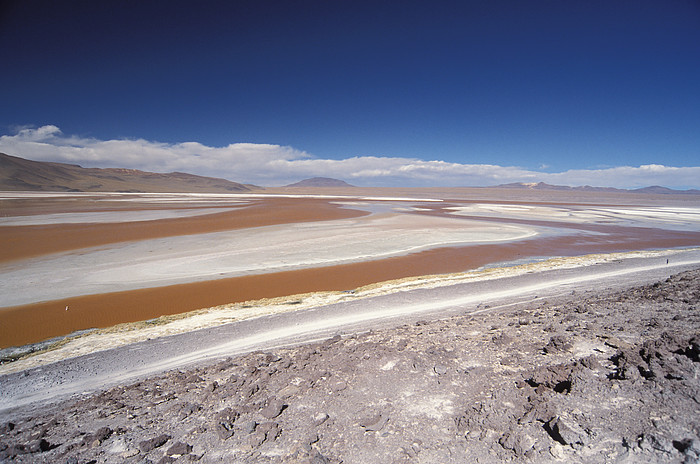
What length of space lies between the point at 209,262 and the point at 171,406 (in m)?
13.0

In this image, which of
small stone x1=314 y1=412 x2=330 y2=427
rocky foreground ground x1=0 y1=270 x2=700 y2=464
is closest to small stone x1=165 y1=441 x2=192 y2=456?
rocky foreground ground x1=0 y1=270 x2=700 y2=464

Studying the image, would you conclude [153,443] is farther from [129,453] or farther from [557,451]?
[557,451]

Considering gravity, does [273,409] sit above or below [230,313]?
above

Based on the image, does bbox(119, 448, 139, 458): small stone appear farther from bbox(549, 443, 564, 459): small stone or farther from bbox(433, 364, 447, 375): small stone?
bbox(549, 443, 564, 459): small stone

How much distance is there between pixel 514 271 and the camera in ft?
45.9

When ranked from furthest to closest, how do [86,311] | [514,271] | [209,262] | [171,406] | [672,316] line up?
[209,262] → [514,271] → [86,311] → [672,316] → [171,406]

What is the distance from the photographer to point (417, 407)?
433 cm

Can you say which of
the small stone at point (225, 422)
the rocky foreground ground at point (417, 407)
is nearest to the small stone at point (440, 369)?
the rocky foreground ground at point (417, 407)

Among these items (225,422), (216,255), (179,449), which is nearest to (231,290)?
(216,255)

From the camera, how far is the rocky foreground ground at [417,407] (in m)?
3.55

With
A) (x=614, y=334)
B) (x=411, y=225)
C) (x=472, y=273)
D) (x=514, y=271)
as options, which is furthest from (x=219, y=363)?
(x=411, y=225)

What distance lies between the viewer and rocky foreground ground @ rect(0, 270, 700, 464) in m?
3.55

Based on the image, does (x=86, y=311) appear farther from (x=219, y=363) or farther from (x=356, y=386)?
(x=356, y=386)

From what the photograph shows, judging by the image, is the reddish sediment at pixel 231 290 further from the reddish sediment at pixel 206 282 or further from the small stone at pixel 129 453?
the small stone at pixel 129 453
